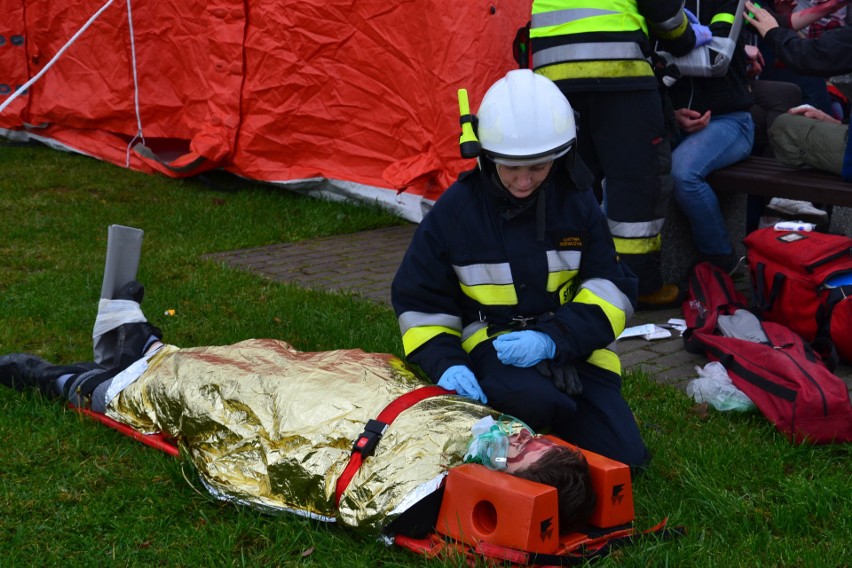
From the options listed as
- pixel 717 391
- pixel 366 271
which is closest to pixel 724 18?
pixel 717 391

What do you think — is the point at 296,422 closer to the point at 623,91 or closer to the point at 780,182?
the point at 623,91

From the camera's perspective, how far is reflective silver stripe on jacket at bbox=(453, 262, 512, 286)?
3410 millimetres


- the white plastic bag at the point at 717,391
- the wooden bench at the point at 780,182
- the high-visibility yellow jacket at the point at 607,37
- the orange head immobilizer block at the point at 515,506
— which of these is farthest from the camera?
the high-visibility yellow jacket at the point at 607,37

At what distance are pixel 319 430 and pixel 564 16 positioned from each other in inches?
110

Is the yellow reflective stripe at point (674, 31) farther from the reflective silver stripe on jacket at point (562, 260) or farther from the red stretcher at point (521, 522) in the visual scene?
the red stretcher at point (521, 522)

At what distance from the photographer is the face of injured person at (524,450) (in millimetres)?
2762

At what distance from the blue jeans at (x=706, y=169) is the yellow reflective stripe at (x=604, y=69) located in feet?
1.84

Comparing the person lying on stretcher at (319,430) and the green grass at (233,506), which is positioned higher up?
the person lying on stretcher at (319,430)

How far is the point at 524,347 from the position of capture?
326cm

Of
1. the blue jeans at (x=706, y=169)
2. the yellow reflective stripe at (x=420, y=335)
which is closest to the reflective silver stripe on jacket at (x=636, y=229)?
the blue jeans at (x=706, y=169)

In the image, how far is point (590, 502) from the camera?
2.82 meters

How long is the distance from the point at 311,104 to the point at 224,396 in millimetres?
4604

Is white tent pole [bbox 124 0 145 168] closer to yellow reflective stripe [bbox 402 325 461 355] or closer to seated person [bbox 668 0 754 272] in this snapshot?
seated person [bbox 668 0 754 272]

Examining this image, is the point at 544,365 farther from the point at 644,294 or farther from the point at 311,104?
the point at 311,104
